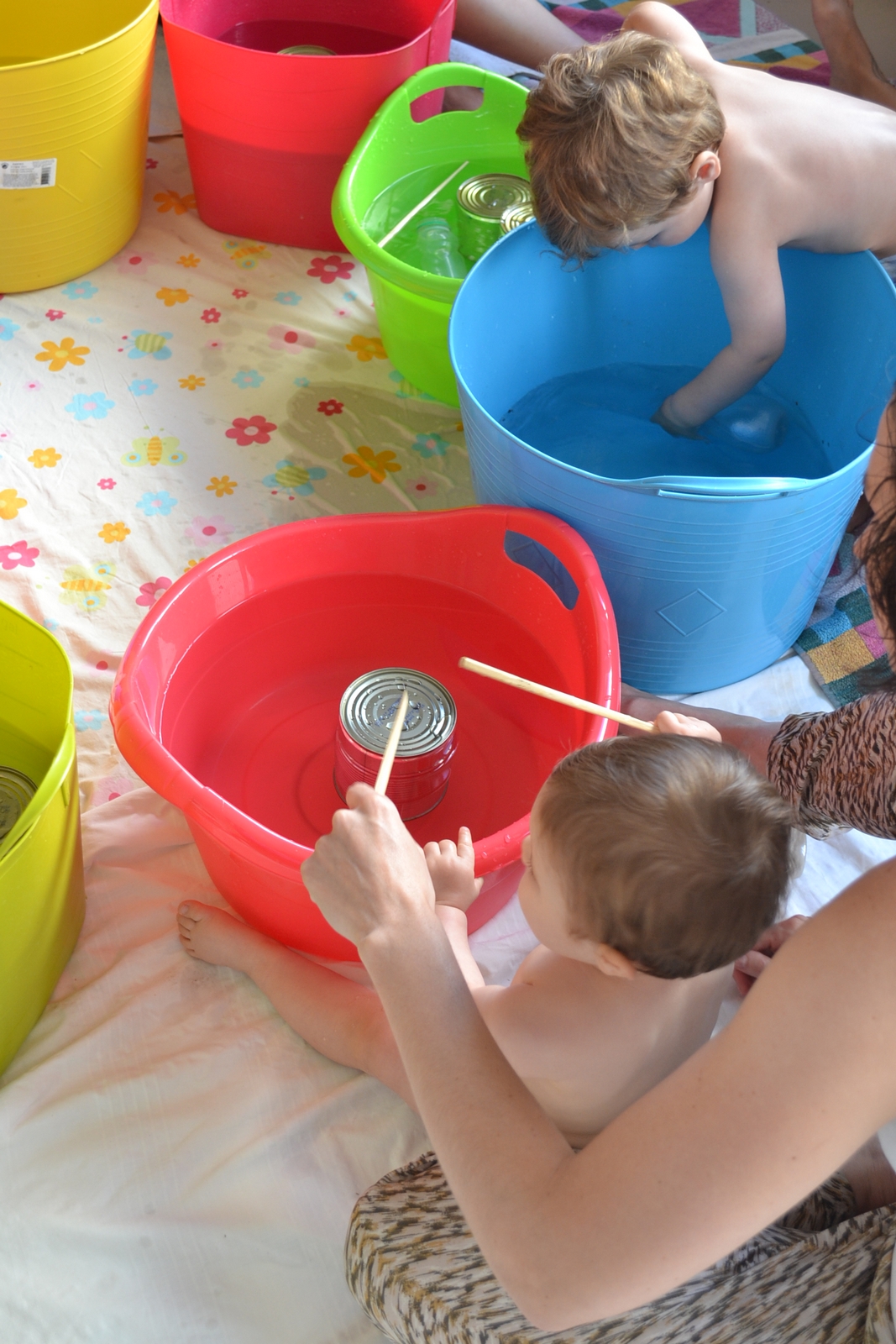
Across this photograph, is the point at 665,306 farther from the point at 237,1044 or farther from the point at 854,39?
the point at 237,1044

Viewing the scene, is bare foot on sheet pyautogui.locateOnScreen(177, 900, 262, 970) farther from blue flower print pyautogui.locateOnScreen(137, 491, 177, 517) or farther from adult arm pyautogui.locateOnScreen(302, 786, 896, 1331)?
blue flower print pyautogui.locateOnScreen(137, 491, 177, 517)

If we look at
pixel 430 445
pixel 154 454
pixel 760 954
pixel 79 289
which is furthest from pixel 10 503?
pixel 760 954

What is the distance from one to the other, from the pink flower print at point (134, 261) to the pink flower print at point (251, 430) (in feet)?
1.24

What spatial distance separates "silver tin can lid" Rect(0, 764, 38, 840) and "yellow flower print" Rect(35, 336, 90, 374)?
→ 77 centimetres

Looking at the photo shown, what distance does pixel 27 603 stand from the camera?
4.55 feet

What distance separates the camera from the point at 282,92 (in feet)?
5.27

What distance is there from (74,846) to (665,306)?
3.58ft

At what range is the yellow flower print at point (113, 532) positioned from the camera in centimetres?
147

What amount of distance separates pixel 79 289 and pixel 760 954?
140cm

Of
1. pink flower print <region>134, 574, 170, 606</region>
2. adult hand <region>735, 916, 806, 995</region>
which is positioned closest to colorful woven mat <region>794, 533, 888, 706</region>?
adult hand <region>735, 916, 806, 995</region>

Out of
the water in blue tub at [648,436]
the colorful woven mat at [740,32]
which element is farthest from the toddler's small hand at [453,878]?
the colorful woven mat at [740,32]

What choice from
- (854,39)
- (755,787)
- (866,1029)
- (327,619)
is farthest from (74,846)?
(854,39)

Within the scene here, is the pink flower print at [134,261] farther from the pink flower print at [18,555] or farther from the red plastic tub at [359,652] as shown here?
the red plastic tub at [359,652]

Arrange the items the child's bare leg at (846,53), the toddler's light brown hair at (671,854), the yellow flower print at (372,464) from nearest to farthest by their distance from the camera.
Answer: the toddler's light brown hair at (671,854), the yellow flower print at (372,464), the child's bare leg at (846,53)
